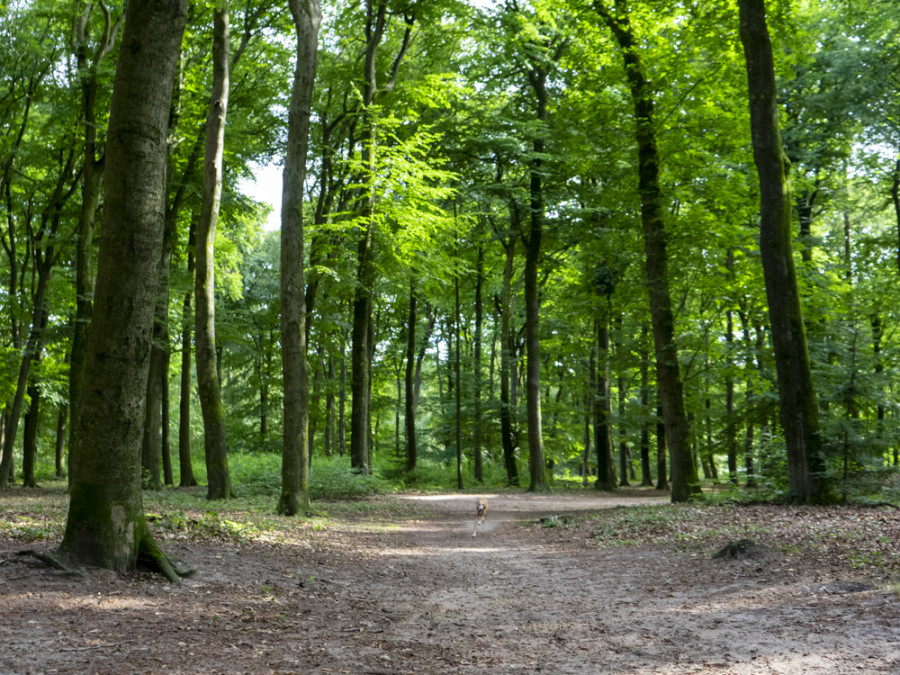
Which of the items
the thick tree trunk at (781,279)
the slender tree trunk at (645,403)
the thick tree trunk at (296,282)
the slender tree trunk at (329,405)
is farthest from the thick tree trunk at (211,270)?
the slender tree trunk at (645,403)

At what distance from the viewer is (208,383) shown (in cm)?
1391

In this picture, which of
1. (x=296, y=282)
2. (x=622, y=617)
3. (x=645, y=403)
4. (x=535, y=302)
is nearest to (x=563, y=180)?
(x=535, y=302)

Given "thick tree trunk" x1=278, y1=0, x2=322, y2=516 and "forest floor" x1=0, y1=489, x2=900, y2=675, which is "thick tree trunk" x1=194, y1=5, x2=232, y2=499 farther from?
"forest floor" x1=0, y1=489, x2=900, y2=675

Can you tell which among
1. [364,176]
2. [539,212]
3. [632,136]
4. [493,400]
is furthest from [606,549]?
[493,400]

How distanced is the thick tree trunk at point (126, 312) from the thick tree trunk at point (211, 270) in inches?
303

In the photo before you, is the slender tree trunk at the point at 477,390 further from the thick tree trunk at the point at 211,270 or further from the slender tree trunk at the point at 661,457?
the thick tree trunk at the point at 211,270

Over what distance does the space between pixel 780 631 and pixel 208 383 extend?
11.6 m

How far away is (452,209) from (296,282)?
16.3 meters

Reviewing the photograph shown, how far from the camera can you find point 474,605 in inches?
256

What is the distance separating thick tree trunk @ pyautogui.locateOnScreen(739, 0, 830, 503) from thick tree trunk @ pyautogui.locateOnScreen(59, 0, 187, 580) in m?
9.94

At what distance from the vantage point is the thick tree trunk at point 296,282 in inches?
492

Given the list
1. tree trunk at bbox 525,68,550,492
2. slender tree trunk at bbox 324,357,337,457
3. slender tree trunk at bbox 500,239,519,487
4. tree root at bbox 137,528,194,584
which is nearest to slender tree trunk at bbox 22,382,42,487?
slender tree trunk at bbox 324,357,337,457

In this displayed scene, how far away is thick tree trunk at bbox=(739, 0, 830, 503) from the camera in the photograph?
37.7 ft

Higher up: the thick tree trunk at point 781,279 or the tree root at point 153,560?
the thick tree trunk at point 781,279
